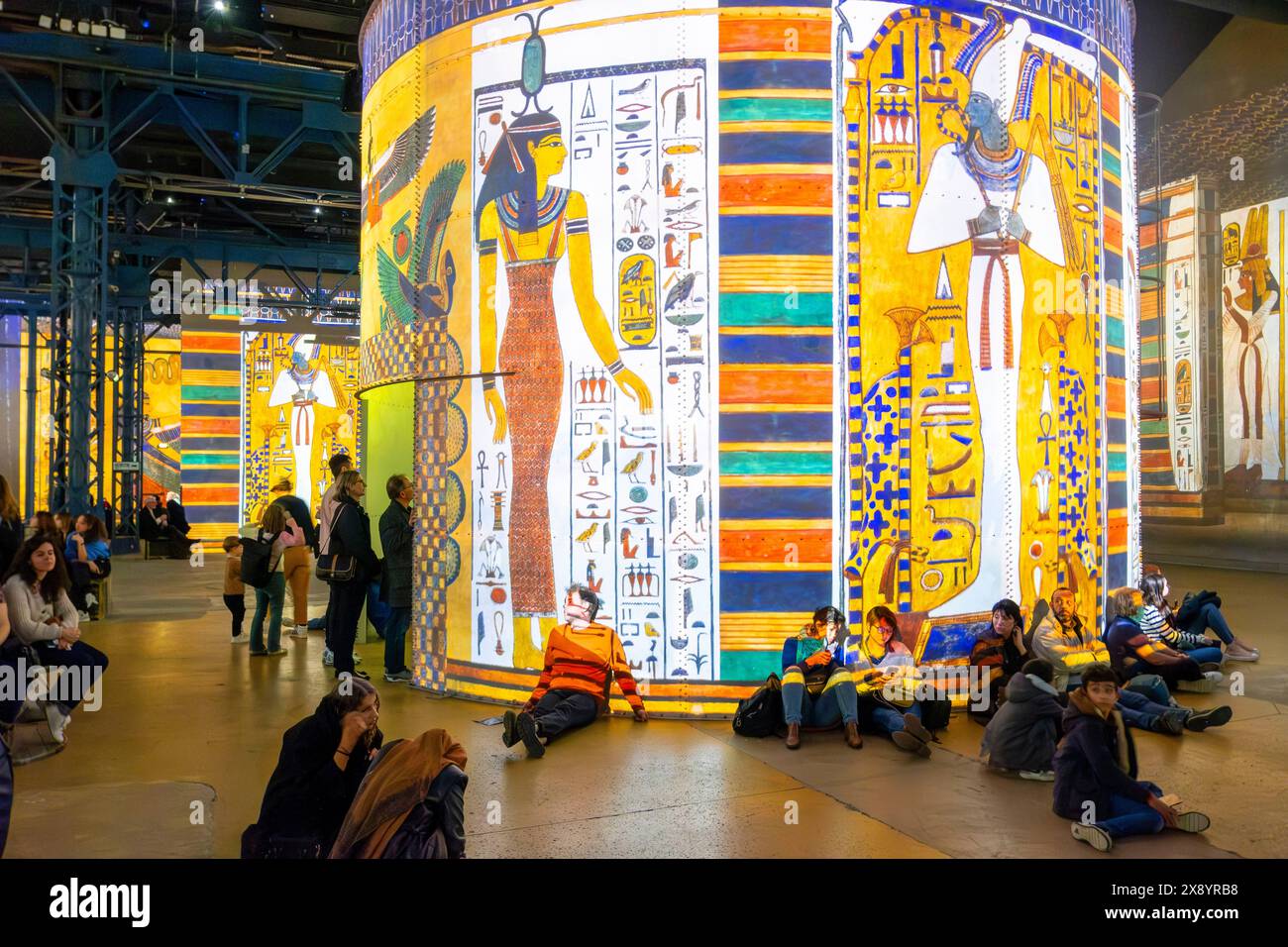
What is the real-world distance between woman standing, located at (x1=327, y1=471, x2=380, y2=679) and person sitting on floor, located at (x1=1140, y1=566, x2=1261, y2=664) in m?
6.74

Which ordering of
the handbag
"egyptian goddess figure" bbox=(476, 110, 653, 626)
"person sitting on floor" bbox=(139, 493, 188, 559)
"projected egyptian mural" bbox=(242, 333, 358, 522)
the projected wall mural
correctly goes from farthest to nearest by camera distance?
"projected egyptian mural" bbox=(242, 333, 358, 522), "person sitting on floor" bbox=(139, 493, 188, 559), the handbag, "egyptian goddess figure" bbox=(476, 110, 653, 626), the projected wall mural

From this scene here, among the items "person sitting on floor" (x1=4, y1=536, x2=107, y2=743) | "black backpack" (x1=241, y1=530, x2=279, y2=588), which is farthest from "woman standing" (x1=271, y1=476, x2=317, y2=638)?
"person sitting on floor" (x1=4, y1=536, x2=107, y2=743)

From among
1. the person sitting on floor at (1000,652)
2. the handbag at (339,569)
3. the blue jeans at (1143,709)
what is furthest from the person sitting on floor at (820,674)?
the handbag at (339,569)

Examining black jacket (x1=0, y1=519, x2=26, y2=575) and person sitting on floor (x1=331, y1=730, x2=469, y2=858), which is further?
black jacket (x1=0, y1=519, x2=26, y2=575)

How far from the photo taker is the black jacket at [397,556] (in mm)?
9008

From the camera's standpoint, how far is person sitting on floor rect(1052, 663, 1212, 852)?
506 cm

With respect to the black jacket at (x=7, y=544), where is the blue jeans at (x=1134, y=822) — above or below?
below

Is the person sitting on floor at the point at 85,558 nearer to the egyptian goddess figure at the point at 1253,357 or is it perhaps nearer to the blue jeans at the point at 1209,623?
the blue jeans at the point at 1209,623

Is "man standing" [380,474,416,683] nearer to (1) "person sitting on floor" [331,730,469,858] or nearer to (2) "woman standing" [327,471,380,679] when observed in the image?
(2) "woman standing" [327,471,380,679]

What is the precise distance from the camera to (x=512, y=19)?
26.8 ft

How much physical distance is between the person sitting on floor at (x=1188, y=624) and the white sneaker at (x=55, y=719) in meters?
8.50

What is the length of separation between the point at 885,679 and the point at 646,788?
7.07 feet
